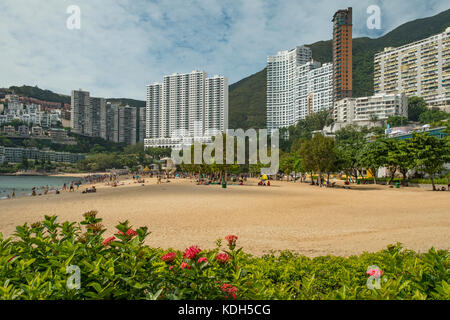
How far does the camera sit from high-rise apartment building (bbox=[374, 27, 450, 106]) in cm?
10824

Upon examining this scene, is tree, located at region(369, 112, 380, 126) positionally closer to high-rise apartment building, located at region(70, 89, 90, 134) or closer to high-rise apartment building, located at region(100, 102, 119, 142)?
high-rise apartment building, located at region(100, 102, 119, 142)

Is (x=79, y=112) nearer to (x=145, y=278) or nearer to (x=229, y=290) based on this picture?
(x=145, y=278)

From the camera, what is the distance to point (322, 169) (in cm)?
4209

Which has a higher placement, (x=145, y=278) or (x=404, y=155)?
(x=404, y=155)

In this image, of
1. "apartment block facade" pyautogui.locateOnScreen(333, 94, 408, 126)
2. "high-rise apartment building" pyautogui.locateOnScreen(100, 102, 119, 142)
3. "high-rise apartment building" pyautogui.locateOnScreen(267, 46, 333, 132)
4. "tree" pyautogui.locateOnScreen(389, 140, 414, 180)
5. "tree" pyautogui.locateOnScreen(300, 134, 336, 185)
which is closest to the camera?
"tree" pyautogui.locateOnScreen(389, 140, 414, 180)

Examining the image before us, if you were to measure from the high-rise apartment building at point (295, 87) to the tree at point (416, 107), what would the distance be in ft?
134

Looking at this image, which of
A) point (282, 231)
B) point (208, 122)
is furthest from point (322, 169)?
point (208, 122)

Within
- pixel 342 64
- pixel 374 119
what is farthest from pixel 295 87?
pixel 374 119

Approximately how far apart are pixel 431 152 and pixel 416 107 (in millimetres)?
95749

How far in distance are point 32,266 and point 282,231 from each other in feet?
31.0

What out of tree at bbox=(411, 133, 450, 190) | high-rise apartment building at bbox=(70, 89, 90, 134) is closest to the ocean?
tree at bbox=(411, 133, 450, 190)

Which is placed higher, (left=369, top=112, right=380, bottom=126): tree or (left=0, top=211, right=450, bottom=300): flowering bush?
(left=369, top=112, right=380, bottom=126): tree

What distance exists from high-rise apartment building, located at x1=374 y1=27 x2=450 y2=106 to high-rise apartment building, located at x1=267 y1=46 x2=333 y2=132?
2779 centimetres

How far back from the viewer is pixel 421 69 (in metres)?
117
